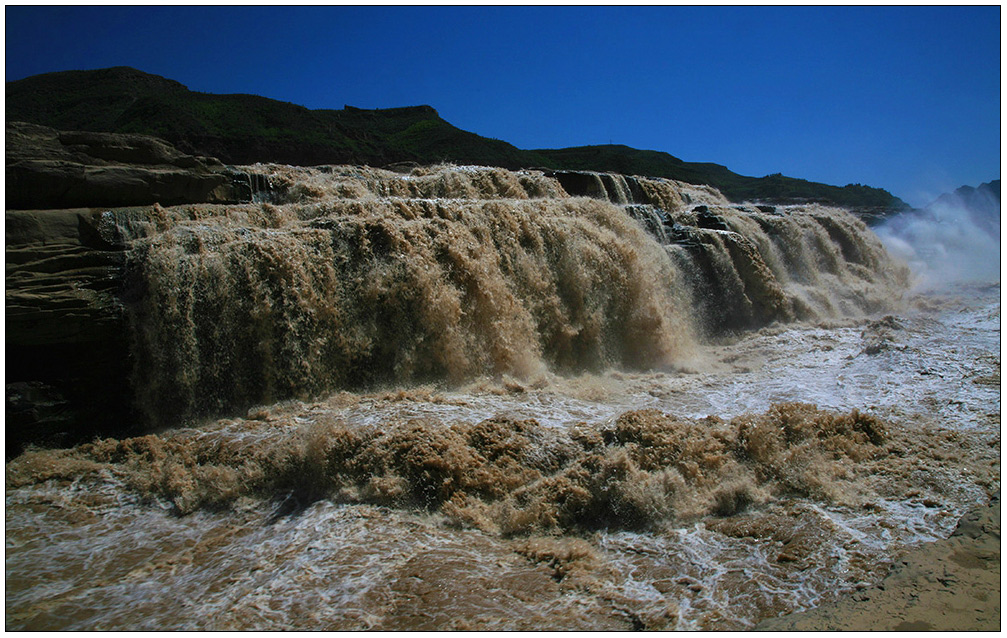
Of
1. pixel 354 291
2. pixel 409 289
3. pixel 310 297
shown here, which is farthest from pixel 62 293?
pixel 409 289

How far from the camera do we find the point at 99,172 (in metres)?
7.23

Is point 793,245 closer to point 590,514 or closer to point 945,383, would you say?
point 945,383

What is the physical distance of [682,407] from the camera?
6.59m

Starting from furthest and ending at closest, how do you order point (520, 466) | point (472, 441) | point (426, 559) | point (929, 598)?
1. point (472, 441)
2. point (520, 466)
3. point (426, 559)
4. point (929, 598)

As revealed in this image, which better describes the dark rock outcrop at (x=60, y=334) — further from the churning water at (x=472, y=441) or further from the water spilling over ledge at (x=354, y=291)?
the churning water at (x=472, y=441)

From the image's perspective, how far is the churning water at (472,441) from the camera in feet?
11.1

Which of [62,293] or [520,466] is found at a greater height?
[62,293]

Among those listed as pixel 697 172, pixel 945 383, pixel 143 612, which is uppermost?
pixel 697 172

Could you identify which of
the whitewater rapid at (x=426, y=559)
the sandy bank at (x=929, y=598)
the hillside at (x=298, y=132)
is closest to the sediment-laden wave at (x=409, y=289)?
the whitewater rapid at (x=426, y=559)

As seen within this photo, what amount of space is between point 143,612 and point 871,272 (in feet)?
Answer: 52.4

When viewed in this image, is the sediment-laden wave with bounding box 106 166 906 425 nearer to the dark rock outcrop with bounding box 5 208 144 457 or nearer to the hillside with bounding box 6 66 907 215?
the dark rock outcrop with bounding box 5 208 144 457

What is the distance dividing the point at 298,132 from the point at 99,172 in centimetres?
2304

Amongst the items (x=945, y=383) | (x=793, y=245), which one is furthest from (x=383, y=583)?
(x=793, y=245)

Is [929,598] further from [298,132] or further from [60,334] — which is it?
[298,132]
